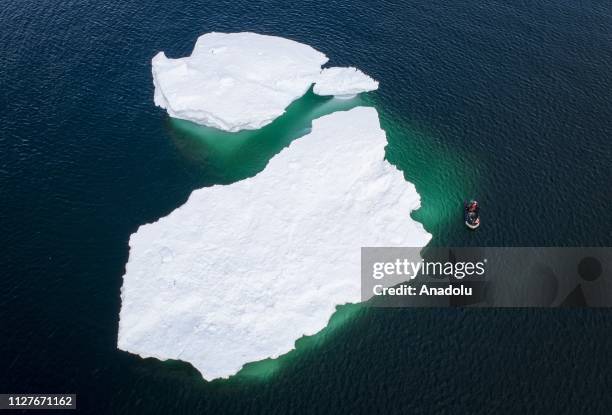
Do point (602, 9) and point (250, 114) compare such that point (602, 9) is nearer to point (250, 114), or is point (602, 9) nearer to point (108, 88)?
point (250, 114)

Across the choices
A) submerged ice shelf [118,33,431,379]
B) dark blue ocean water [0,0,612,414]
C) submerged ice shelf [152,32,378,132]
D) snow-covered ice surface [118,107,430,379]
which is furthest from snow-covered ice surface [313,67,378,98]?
snow-covered ice surface [118,107,430,379]

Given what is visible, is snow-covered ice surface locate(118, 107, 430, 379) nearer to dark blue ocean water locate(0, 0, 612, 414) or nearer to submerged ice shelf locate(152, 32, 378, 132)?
dark blue ocean water locate(0, 0, 612, 414)

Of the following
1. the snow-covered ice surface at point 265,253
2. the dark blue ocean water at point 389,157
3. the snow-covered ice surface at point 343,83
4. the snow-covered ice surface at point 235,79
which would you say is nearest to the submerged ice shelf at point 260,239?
the snow-covered ice surface at point 265,253

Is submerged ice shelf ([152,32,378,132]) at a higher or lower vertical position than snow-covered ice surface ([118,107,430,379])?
higher

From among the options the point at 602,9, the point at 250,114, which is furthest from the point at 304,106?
the point at 602,9

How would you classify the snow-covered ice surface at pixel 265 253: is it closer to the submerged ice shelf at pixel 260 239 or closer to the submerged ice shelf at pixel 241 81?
the submerged ice shelf at pixel 260 239

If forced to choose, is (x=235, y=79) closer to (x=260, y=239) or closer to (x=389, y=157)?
(x=389, y=157)
